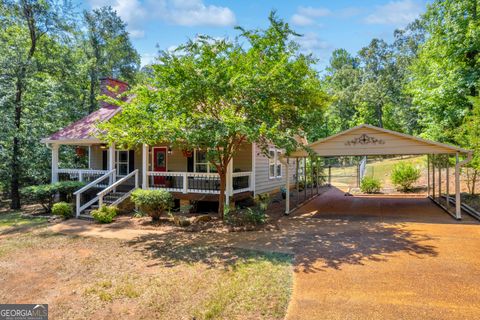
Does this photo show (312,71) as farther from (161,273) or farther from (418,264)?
(161,273)

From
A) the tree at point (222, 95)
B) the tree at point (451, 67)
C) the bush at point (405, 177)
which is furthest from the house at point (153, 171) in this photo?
the tree at point (451, 67)

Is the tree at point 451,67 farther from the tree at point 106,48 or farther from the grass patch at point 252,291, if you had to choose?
the tree at point 106,48

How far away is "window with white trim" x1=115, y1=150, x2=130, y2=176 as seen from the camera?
615 inches

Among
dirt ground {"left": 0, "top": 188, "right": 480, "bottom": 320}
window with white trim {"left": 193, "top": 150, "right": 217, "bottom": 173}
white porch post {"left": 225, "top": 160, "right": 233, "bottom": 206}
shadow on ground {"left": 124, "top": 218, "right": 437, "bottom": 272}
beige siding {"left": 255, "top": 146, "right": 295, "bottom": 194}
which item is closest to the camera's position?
dirt ground {"left": 0, "top": 188, "right": 480, "bottom": 320}

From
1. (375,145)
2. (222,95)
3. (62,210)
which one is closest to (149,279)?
(222,95)

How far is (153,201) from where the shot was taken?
10.1 metres

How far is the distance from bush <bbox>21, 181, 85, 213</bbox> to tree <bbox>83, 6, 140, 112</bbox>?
38.1 ft

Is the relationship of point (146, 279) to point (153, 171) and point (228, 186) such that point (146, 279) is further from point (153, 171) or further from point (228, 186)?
point (153, 171)

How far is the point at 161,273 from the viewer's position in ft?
18.6

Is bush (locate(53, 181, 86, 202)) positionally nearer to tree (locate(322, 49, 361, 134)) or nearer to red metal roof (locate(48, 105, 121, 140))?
red metal roof (locate(48, 105, 121, 140))

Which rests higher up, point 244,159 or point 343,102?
point 343,102

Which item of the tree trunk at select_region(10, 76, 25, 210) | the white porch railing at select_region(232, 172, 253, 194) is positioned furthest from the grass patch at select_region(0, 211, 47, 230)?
the white porch railing at select_region(232, 172, 253, 194)

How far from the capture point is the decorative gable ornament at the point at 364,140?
10.5 m

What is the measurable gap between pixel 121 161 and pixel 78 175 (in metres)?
2.30
